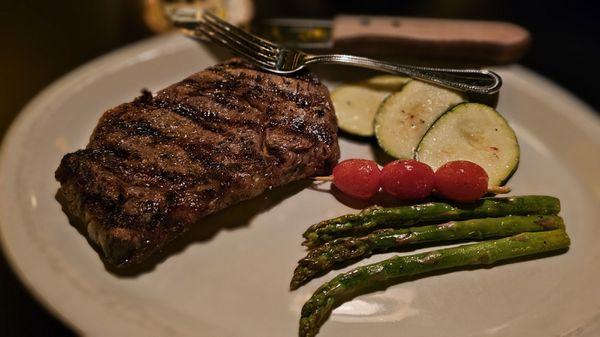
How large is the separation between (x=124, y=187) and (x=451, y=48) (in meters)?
2.85

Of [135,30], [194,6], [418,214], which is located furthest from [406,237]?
[135,30]

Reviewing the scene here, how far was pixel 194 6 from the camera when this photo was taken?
500 cm

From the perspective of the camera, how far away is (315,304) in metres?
2.71

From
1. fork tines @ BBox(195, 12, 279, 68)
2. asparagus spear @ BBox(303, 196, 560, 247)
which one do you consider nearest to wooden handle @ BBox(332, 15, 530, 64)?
fork tines @ BBox(195, 12, 279, 68)

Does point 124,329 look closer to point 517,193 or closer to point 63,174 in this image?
point 63,174

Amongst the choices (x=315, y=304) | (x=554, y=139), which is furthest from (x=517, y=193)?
(x=315, y=304)

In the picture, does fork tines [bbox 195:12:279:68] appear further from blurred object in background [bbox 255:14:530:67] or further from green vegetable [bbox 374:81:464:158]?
green vegetable [bbox 374:81:464:158]

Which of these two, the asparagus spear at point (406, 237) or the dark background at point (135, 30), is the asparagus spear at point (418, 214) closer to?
the asparagus spear at point (406, 237)

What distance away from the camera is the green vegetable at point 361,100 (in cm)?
379

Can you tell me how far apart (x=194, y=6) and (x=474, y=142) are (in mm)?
3059

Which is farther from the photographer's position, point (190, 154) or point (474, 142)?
point (474, 142)

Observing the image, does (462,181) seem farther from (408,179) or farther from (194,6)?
(194,6)

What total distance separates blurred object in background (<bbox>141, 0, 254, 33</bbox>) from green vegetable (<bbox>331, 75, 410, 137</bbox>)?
4.79 feet

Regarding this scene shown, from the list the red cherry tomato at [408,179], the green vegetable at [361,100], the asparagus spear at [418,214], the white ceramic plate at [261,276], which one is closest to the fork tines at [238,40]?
the green vegetable at [361,100]
